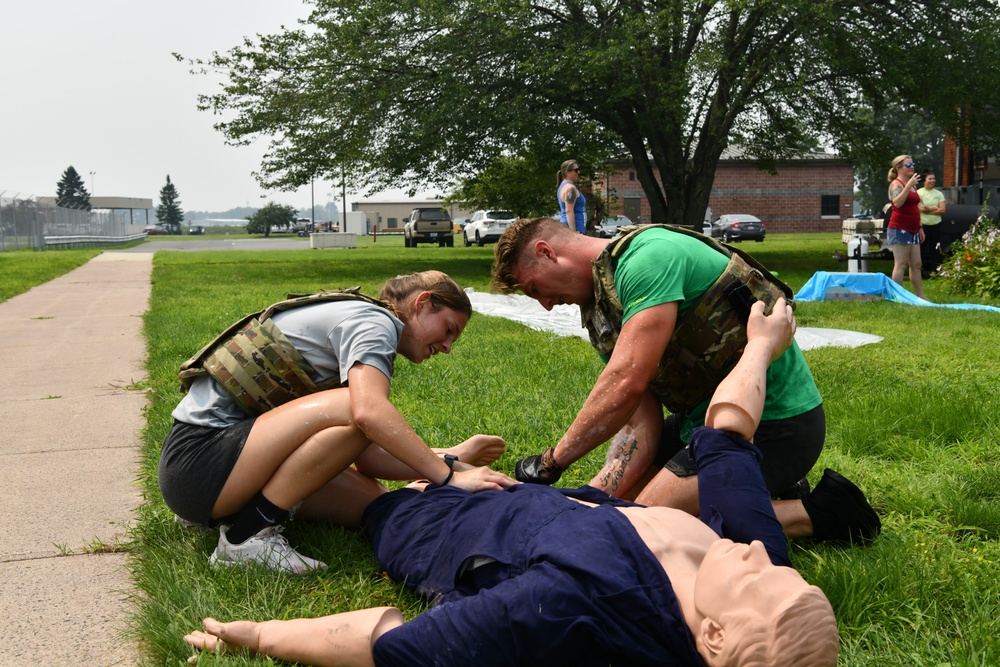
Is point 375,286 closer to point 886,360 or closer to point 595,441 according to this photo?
point 886,360

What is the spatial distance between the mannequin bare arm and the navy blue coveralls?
57mm

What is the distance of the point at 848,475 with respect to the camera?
13.2 ft

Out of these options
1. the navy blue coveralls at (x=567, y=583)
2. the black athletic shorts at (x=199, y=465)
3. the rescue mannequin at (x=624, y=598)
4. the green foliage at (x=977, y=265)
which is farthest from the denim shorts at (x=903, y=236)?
the black athletic shorts at (x=199, y=465)

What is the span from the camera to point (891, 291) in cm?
1138

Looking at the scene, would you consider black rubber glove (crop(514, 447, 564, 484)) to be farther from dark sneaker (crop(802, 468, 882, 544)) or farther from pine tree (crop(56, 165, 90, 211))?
pine tree (crop(56, 165, 90, 211))

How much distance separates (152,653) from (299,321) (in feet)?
3.80

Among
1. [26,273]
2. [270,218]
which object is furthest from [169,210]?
[26,273]

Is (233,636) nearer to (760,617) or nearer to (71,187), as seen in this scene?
(760,617)

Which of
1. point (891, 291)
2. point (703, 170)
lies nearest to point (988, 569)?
point (891, 291)

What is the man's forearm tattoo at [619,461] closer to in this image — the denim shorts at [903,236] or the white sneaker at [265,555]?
the white sneaker at [265,555]

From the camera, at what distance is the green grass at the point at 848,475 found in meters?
2.64

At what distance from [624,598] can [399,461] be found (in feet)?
5.07

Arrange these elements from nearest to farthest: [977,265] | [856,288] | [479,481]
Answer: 1. [479,481]
2. [856,288]
3. [977,265]

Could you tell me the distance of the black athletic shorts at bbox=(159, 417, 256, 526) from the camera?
3084 mm
